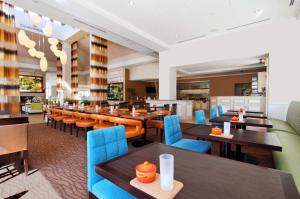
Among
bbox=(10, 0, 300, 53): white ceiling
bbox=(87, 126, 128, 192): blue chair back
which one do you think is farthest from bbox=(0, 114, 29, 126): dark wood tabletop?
bbox=(10, 0, 300, 53): white ceiling

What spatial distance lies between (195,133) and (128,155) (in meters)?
1.02

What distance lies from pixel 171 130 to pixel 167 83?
198 inches

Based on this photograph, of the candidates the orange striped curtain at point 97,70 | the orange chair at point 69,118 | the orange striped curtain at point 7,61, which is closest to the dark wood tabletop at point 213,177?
the orange chair at point 69,118

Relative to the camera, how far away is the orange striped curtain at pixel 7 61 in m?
3.78

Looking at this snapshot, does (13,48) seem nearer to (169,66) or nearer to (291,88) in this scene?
(169,66)

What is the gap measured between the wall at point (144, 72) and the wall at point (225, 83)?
516 cm

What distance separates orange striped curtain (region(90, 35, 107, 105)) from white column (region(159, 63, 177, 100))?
3007 mm

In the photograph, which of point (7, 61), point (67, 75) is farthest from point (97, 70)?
point (7, 61)

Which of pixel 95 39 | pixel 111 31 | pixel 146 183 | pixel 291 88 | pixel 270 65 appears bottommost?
pixel 146 183

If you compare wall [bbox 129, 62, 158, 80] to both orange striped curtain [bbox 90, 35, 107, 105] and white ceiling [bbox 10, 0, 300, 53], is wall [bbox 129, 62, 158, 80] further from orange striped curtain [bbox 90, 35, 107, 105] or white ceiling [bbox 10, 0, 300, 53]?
white ceiling [bbox 10, 0, 300, 53]

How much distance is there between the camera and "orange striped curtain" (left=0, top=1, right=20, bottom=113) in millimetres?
3781

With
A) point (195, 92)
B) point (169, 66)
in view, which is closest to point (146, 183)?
point (169, 66)

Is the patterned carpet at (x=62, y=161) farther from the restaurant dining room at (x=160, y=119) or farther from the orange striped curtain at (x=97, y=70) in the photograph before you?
the orange striped curtain at (x=97, y=70)

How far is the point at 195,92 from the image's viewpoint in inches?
562
